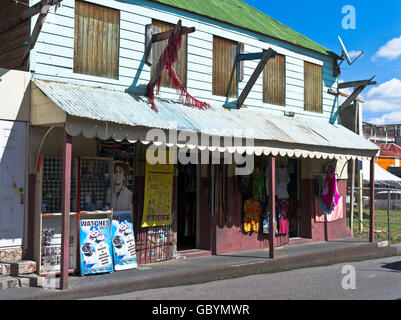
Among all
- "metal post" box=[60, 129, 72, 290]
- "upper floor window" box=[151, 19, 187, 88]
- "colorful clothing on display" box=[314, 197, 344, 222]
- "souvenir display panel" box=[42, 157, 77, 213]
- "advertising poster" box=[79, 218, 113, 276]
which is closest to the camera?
"metal post" box=[60, 129, 72, 290]

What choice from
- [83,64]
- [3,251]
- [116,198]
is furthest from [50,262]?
[83,64]

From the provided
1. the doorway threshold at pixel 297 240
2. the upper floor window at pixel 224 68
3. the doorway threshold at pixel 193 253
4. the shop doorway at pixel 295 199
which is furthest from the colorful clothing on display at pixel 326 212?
the upper floor window at pixel 224 68

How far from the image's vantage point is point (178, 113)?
9.23 metres

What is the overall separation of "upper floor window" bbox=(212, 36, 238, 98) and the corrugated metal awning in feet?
1.79

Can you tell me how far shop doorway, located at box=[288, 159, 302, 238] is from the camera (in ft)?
43.5

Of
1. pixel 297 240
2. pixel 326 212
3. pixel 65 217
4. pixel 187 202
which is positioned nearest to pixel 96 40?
pixel 65 217

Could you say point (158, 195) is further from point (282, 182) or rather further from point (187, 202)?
point (282, 182)

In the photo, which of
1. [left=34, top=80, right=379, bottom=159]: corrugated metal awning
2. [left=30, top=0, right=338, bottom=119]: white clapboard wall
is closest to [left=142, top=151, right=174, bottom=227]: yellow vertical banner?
[left=34, top=80, right=379, bottom=159]: corrugated metal awning

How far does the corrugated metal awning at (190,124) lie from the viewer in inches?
290

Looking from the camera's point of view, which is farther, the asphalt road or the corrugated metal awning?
the asphalt road

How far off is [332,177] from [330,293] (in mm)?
6391

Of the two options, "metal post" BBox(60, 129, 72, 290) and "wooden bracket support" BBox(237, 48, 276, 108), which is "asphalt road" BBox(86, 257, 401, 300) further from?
"wooden bracket support" BBox(237, 48, 276, 108)

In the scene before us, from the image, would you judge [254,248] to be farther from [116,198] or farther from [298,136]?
[116,198]

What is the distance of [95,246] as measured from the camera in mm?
8242
